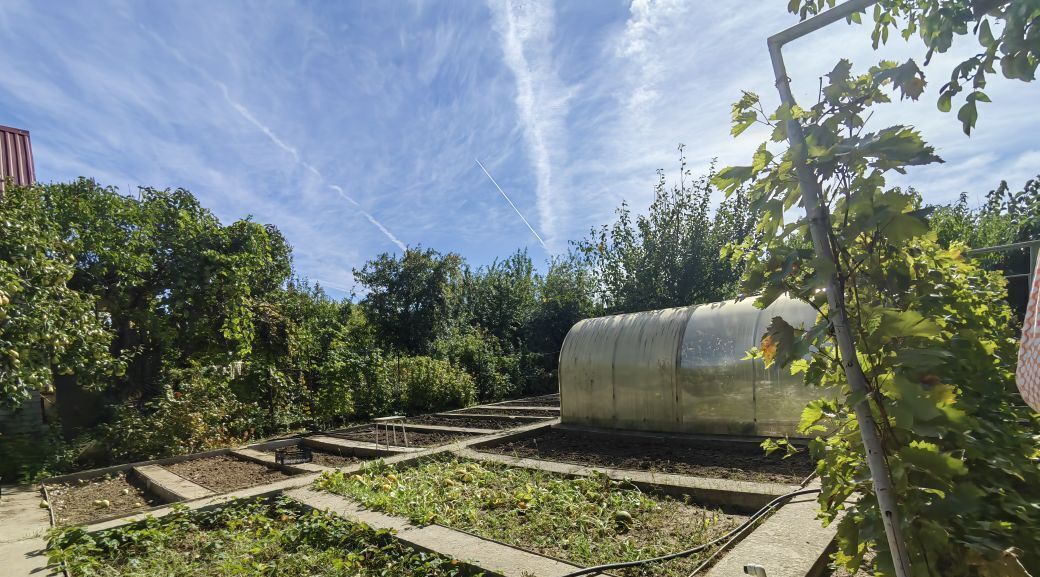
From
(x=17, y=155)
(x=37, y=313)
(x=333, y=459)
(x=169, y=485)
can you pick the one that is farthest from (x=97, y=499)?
(x=17, y=155)

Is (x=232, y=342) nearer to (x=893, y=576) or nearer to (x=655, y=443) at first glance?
(x=655, y=443)

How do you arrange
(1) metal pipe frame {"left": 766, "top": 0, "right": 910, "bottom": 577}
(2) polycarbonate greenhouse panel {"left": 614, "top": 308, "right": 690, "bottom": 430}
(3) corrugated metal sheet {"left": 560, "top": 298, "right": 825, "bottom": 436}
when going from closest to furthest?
1. (1) metal pipe frame {"left": 766, "top": 0, "right": 910, "bottom": 577}
2. (3) corrugated metal sheet {"left": 560, "top": 298, "right": 825, "bottom": 436}
3. (2) polycarbonate greenhouse panel {"left": 614, "top": 308, "right": 690, "bottom": 430}

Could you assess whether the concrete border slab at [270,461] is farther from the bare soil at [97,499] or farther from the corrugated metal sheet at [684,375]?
the corrugated metal sheet at [684,375]

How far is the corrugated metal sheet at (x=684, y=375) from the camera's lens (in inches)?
267

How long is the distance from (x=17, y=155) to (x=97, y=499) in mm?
8214

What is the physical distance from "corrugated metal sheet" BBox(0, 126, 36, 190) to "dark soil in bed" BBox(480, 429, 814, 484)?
1087 cm

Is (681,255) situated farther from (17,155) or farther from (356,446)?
(17,155)

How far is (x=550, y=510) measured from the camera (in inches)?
185

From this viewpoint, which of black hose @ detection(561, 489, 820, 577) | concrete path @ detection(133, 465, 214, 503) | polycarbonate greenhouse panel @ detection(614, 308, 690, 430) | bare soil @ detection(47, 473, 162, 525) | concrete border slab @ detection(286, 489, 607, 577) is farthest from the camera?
polycarbonate greenhouse panel @ detection(614, 308, 690, 430)

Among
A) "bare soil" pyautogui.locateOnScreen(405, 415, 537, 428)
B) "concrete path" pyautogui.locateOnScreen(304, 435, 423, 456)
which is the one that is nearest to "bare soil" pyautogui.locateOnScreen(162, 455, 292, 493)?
"concrete path" pyautogui.locateOnScreen(304, 435, 423, 456)

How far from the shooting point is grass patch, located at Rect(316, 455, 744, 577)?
151 inches

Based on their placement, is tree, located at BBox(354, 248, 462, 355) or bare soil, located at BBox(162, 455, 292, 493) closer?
bare soil, located at BBox(162, 455, 292, 493)

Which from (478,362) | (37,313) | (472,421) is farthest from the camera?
(478,362)

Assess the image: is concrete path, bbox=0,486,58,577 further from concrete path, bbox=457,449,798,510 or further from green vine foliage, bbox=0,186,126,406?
concrete path, bbox=457,449,798,510
